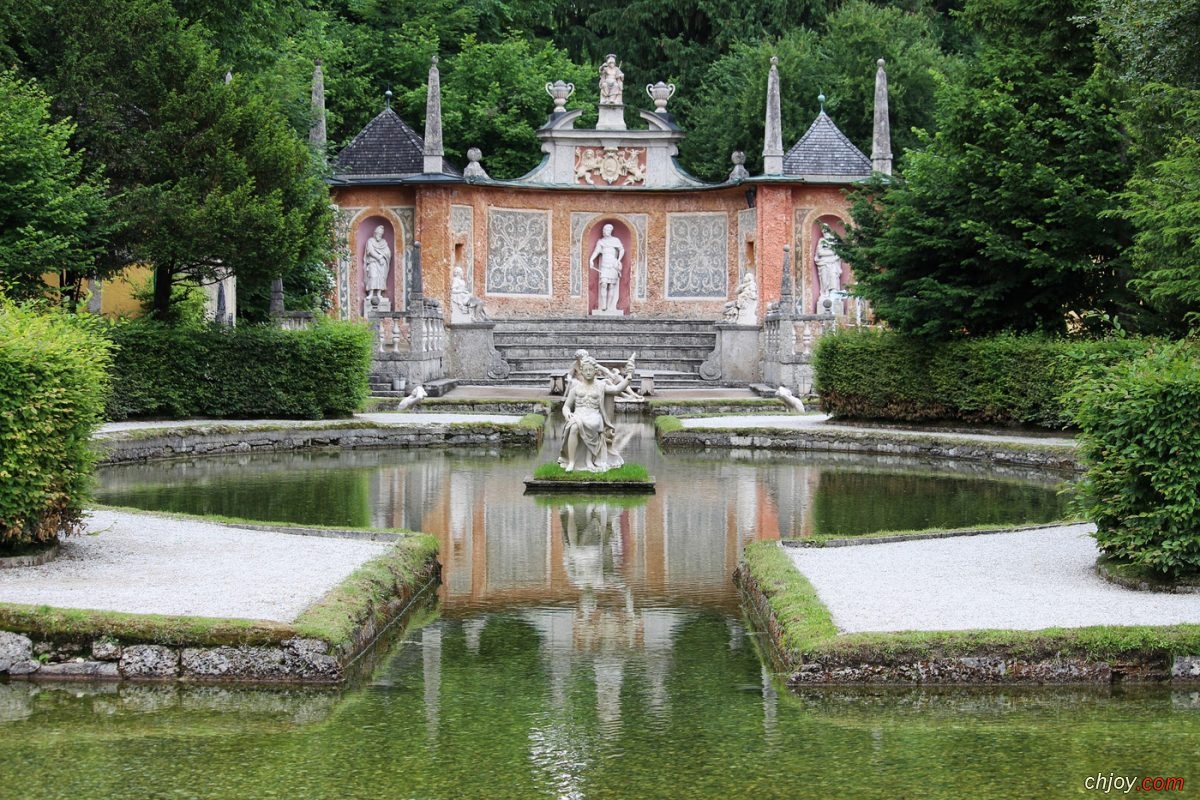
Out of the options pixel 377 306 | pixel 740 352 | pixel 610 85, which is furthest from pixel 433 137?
pixel 740 352

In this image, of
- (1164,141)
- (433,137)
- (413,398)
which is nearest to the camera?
(1164,141)

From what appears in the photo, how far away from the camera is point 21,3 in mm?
21188

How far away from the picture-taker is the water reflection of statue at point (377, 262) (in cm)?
3541

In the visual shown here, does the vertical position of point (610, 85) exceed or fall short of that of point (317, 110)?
it exceeds it

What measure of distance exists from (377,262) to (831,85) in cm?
1262

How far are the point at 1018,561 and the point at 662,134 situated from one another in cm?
2677

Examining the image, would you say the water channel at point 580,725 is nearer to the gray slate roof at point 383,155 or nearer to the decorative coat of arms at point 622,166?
the gray slate roof at point 383,155

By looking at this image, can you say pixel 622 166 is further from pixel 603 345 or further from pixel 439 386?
pixel 439 386

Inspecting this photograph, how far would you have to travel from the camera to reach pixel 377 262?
35.5 meters

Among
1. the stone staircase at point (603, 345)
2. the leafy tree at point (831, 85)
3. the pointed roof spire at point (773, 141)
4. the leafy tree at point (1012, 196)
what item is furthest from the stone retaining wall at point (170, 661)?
the leafy tree at point (831, 85)

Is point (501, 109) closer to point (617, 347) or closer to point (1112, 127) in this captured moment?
point (617, 347)

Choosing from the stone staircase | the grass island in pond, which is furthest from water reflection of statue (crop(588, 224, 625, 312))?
the grass island in pond

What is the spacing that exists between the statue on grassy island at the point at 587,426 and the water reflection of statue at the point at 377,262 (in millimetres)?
19491

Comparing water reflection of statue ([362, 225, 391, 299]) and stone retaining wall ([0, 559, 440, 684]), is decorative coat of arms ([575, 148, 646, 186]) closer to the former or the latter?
water reflection of statue ([362, 225, 391, 299])
